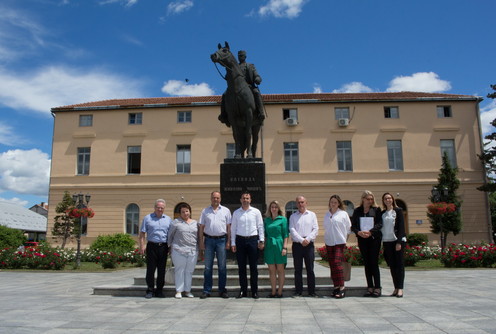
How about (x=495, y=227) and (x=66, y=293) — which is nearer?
(x=66, y=293)

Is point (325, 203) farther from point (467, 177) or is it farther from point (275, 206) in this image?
point (275, 206)

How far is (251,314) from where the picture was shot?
17.3 ft

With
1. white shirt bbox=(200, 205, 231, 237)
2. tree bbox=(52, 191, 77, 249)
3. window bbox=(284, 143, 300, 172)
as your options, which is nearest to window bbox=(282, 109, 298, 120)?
window bbox=(284, 143, 300, 172)

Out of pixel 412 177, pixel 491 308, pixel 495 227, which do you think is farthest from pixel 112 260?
pixel 495 227

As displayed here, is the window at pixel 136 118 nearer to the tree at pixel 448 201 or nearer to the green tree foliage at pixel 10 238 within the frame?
the green tree foliage at pixel 10 238

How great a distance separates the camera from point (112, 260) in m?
15.4

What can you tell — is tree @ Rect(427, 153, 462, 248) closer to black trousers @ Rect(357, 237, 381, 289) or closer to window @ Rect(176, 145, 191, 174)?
window @ Rect(176, 145, 191, 174)

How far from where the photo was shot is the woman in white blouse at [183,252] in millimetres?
6793

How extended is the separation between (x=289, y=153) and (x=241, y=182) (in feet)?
62.5

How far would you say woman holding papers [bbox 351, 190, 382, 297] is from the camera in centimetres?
668

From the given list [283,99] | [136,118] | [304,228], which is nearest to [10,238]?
[136,118]

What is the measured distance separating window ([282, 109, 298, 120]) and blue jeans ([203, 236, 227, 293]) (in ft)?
72.1

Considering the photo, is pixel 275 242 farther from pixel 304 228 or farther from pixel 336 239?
pixel 336 239

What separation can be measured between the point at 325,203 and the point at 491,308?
20903mm
